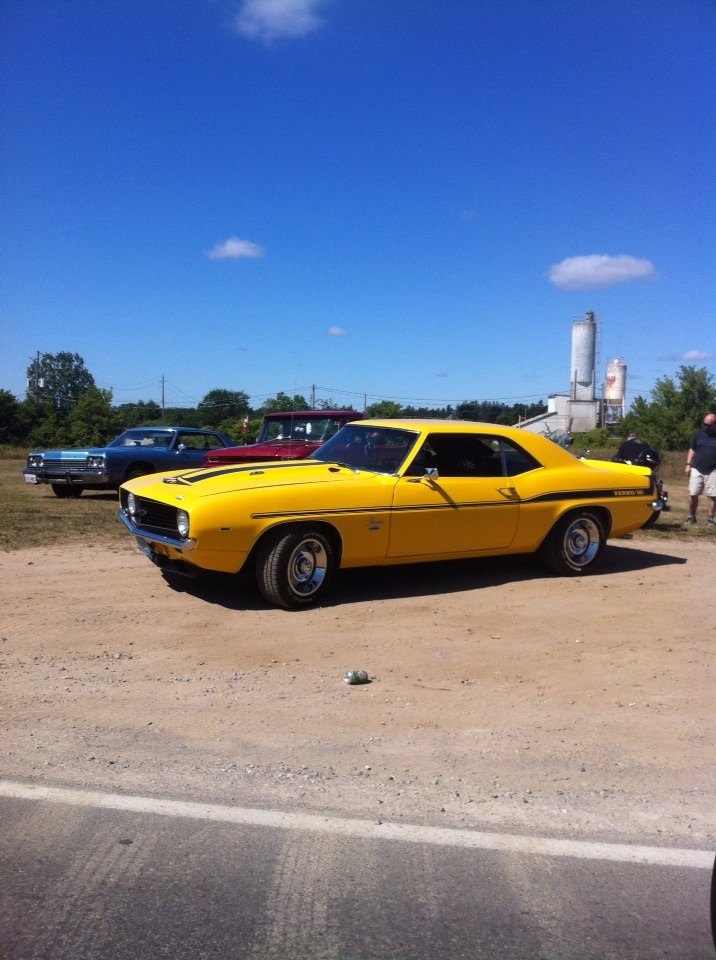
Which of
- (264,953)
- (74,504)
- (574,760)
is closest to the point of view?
(264,953)

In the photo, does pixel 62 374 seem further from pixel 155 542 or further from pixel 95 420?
pixel 155 542

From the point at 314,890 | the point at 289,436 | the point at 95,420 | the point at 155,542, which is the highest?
the point at 95,420

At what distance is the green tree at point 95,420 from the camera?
161ft

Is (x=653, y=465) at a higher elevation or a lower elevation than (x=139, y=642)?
higher

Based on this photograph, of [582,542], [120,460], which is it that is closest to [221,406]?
[120,460]

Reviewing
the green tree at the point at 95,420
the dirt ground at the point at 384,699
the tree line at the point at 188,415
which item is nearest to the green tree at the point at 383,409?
the tree line at the point at 188,415

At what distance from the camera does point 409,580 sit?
26.5 ft

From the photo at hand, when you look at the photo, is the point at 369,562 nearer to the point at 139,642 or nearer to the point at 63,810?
the point at 139,642

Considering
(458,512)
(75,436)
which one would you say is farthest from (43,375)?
(458,512)

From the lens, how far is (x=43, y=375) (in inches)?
3954

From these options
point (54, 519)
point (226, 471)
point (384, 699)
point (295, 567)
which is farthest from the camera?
point (54, 519)

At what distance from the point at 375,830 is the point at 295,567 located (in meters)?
3.38

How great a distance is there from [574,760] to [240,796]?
1664 millimetres

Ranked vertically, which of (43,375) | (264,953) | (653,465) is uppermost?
(43,375)
